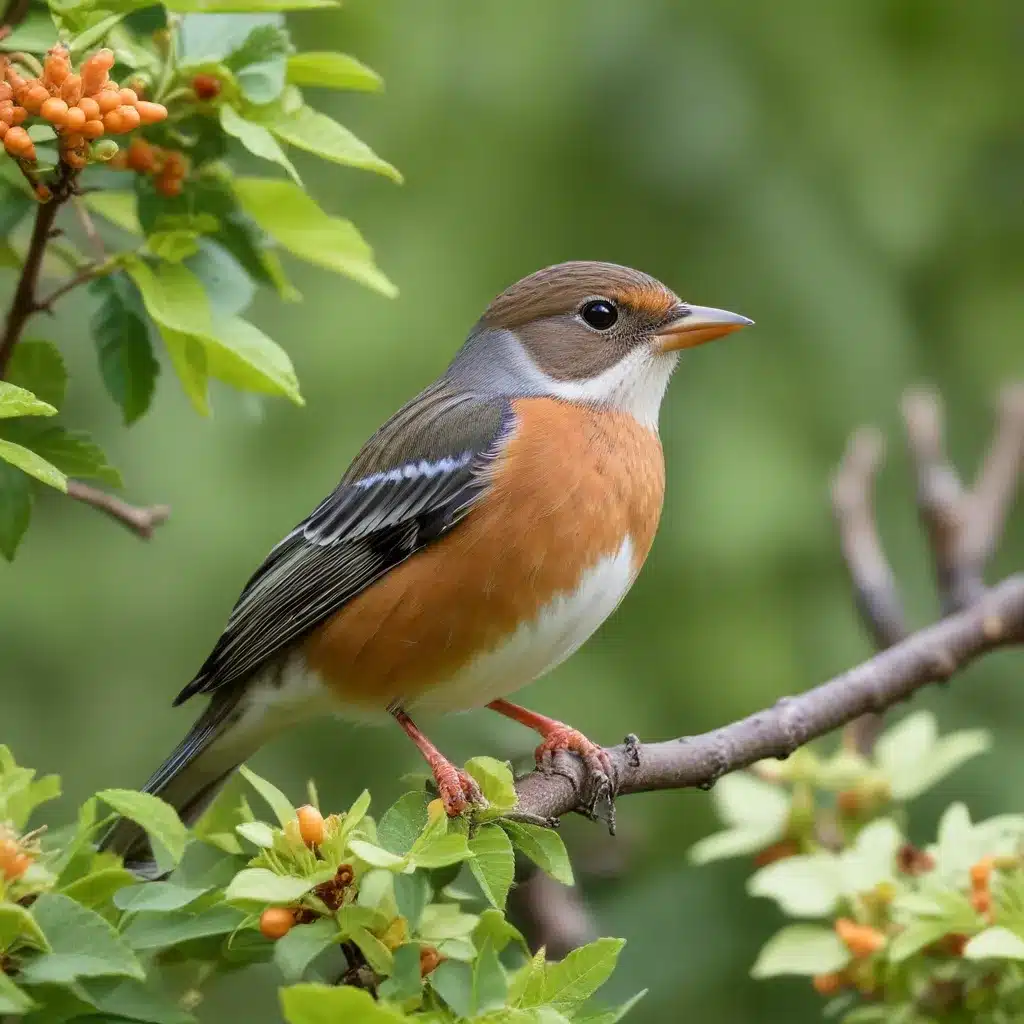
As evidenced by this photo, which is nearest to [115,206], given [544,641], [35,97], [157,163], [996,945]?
[157,163]

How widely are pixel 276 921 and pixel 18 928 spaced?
1.27 feet

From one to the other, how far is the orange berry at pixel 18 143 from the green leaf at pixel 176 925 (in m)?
1.34

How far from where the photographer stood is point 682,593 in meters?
6.11

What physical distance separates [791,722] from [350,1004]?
2.00 meters

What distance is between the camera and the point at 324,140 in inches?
123

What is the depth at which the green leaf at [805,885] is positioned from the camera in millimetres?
3426

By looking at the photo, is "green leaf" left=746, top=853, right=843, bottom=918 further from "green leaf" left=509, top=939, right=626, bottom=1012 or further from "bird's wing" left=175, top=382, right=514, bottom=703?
"bird's wing" left=175, top=382, right=514, bottom=703

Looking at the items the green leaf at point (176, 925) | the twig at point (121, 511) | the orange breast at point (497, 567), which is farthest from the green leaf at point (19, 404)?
the orange breast at point (497, 567)

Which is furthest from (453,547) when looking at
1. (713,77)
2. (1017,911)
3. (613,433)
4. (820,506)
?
(713,77)

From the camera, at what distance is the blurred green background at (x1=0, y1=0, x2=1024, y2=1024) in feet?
19.8

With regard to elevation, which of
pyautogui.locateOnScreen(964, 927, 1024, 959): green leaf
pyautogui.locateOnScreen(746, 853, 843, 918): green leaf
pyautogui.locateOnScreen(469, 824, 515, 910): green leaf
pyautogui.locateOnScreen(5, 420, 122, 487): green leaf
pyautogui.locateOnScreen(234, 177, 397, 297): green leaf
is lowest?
pyautogui.locateOnScreen(746, 853, 843, 918): green leaf

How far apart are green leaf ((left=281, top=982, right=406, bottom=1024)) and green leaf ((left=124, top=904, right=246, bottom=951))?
400 millimetres

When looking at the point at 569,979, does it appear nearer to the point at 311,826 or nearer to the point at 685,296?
the point at 311,826

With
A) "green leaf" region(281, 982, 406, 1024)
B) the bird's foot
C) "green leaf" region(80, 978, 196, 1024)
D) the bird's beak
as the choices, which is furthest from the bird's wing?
"green leaf" region(281, 982, 406, 1024)
